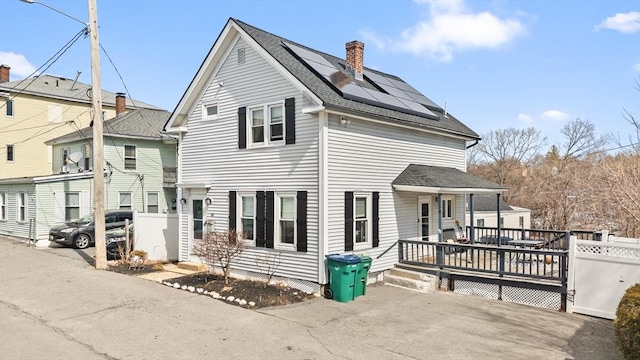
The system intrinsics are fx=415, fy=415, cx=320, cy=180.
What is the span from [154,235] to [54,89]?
22152 mm

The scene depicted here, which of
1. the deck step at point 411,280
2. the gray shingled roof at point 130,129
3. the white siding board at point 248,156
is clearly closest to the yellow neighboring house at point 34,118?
the gray shingled roof at point 130,129

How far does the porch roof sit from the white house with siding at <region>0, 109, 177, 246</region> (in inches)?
595

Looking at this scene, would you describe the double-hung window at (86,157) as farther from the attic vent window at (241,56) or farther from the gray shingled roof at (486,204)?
the gray shingled roof at (486,204)

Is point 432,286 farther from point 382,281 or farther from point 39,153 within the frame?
point 39,153

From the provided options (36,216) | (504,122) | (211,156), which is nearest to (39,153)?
(36,216)

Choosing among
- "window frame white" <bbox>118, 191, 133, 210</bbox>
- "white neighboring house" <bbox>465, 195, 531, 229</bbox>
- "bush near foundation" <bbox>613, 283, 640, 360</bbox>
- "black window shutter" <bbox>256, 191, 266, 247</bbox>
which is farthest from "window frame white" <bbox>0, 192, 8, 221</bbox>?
"bush near foundation" <bbox>613, 283, 640, 360</bbox>

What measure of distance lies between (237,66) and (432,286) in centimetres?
860

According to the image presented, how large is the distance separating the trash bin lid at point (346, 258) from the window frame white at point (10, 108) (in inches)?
1085

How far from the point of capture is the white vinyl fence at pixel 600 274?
28.3 ft

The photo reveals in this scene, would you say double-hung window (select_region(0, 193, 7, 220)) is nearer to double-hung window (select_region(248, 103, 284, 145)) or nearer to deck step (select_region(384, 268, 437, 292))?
double-hung window (select_region(248, 103, 284, 145))

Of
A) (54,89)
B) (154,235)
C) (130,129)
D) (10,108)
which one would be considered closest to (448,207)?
(154,235)

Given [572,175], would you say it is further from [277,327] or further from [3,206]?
[3,206]

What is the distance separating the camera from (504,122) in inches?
1901

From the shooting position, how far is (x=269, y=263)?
38.3ft
